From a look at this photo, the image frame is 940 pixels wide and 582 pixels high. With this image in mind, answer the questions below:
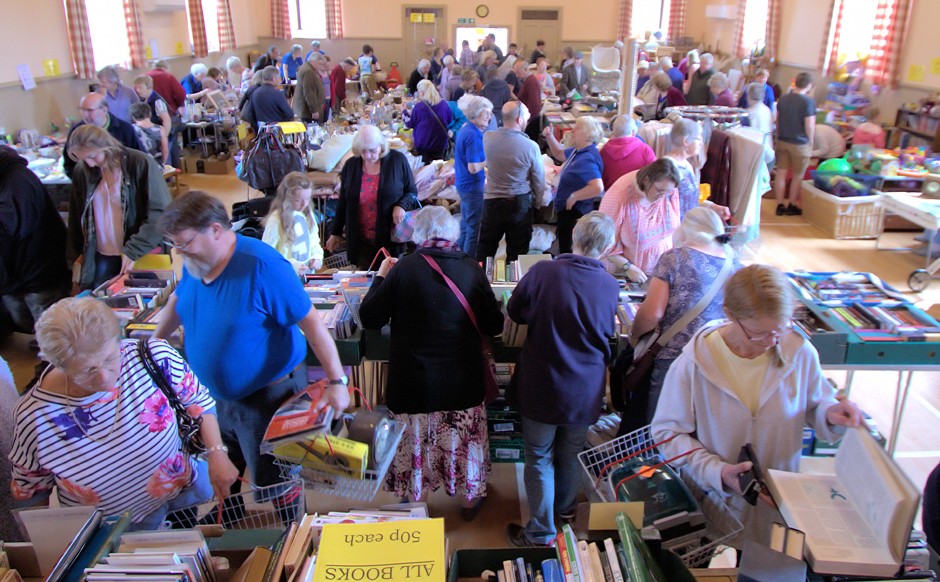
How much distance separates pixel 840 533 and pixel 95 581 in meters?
1.55

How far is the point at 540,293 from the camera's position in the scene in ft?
8.11

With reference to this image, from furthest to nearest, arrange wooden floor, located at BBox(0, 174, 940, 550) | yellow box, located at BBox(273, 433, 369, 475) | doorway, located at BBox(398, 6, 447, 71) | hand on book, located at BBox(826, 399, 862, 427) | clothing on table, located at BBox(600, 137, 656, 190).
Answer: doorway, located at BBox(398, 6, 447, 71) → clothing on table, located at BBox(600, 137, 656, 190) → wooden floor, located at BBox(0, 174, 940, 550) → hand on book, located at BBox(826, 399, 862, 427) → yellow box, located at BBox(273, 433, 369, 475)

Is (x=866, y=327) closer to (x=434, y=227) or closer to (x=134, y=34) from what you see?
(x=434, y=227)

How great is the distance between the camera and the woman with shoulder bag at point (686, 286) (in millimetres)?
2596

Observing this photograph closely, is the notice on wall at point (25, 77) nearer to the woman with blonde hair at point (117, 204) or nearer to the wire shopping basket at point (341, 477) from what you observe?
the woman with blonde hair at point (117, 204)

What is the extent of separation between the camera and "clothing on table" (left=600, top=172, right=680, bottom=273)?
3.60m

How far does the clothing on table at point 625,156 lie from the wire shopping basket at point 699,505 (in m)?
2.54

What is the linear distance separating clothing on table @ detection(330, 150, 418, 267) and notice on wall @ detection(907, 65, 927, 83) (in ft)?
24.6

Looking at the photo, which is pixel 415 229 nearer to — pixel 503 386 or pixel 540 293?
pixel 540 293

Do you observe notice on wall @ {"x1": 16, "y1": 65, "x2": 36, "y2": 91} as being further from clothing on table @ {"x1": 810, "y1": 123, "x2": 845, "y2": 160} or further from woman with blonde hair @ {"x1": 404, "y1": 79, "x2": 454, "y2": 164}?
clothing on table @ {"x1": 810, "y1": 123, "x2": 845, "y2": 160}

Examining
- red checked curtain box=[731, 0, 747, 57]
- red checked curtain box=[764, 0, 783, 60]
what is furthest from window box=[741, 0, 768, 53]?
red checked curtain box=[764, 0, 783, 60]

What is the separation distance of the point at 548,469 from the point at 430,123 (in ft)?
14.7

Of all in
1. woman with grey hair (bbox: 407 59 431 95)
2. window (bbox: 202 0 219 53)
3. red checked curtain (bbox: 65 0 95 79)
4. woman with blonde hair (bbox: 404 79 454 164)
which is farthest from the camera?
window (bbox: 202 0 219 53)

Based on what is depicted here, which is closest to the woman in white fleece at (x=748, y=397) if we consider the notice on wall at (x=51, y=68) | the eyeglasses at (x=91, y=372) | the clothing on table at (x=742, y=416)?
the clothing on table at (x=742, y=416)
